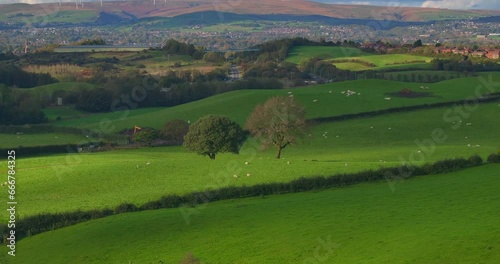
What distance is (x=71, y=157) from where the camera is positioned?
198 feet

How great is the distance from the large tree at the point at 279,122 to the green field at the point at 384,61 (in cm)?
8967

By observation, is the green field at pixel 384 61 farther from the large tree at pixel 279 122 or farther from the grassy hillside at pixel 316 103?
the large tree at pixel 279 122

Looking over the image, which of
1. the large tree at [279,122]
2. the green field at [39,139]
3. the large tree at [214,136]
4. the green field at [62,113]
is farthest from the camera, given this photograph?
the green field at [62,113]

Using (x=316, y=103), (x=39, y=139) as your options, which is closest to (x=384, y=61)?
(x=316, y=103)

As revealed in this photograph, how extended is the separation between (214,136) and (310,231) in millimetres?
25762

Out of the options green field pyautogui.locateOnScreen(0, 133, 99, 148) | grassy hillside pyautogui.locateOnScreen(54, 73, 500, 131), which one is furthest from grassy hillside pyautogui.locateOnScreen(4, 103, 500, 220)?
grassy hillside pyautogui.locateOnScreen(54, 73, 500, 131)

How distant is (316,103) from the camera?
9406 centimetres

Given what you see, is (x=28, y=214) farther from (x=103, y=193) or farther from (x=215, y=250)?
(x=215, y=250)

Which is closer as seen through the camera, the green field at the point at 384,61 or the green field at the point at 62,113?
the green field at the point at 62,113

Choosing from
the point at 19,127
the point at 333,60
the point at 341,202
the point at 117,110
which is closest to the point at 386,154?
the point at 341,202

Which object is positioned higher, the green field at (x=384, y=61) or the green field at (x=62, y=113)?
the green field at (x=384, y=61)

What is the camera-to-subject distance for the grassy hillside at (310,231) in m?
26.0

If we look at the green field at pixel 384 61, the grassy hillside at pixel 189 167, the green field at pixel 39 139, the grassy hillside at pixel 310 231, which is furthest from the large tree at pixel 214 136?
the green field at pixel 384 61

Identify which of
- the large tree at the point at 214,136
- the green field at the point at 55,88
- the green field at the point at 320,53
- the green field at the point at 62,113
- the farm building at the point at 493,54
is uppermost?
the large tree at the point at 214,136
